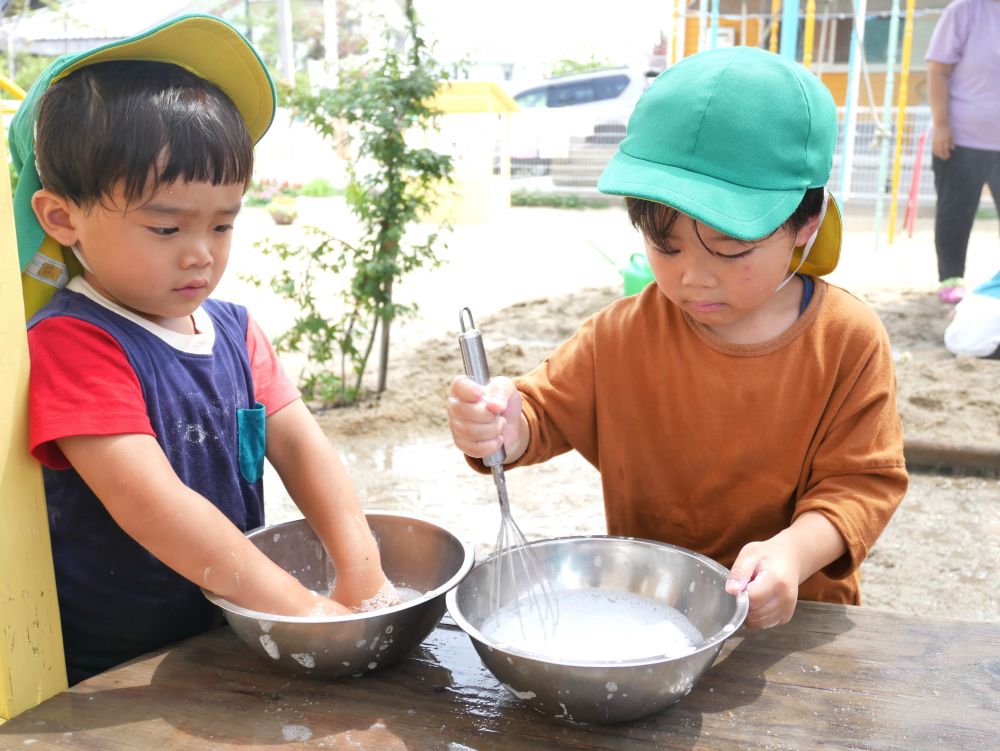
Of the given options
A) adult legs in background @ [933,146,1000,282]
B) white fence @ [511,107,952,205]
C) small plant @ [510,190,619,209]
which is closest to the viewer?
adult legs in background @ [933,146,1000,282]

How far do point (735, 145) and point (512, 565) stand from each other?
0.60m

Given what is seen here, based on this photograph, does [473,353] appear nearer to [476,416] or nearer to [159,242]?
[476,416]

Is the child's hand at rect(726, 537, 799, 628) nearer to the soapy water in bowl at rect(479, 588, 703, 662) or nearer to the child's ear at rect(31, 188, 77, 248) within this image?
the soapy water in bowl at rect(479, 588, 703, 662)

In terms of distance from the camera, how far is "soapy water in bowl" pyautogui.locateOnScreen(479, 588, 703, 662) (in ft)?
3.55

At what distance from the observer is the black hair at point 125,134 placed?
3.78ft

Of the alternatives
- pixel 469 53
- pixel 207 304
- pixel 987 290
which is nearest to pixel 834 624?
pixel 207 304

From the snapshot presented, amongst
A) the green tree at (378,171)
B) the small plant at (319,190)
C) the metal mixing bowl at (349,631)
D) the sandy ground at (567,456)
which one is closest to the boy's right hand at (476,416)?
the metal mixing bowl at (349,631)

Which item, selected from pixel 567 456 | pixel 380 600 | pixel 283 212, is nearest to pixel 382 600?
pixel 380 600

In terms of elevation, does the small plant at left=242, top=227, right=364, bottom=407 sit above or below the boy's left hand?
below

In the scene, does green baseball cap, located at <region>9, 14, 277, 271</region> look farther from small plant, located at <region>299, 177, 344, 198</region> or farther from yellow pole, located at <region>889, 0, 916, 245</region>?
small plant, located at <region>299, 177, 344, 198</region>

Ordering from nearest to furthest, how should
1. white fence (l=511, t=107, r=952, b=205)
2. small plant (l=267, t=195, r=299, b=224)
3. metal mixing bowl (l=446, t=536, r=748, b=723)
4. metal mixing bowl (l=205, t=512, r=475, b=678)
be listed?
metal mixing bowl (l=446, t=536, r=748, b=723)
metal mixing bowl (l=205, t=512, r=475, b=678)
small plant (l=267, t=195, r=299, b=224)
white fence (l=511, t=107, r=952, b=205)

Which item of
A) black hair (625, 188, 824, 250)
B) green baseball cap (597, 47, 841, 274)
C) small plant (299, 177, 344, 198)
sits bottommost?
small plant (299, 177, 344, 198)

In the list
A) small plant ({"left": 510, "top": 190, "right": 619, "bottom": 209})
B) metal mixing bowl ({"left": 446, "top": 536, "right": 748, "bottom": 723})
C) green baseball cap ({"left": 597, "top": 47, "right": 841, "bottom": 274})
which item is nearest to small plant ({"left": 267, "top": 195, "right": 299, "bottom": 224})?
small plant ({"left": 510, "top": 190, "right": 619, "bottom": 209})

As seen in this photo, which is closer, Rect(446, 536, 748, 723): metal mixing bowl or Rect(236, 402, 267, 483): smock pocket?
Rect(446, 536, 748, 723): metal mixing bowl
